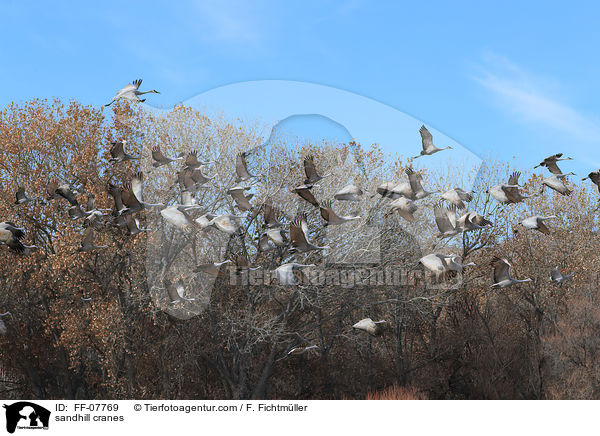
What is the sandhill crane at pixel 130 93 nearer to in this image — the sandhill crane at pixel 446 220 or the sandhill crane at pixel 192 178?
the sandhill crane at pixel 192 178

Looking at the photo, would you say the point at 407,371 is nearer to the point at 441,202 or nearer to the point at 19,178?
the point at 441,202

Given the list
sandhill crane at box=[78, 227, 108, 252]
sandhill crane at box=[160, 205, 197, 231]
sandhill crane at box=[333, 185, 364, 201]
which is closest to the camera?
sandhill crane at box=[160, 205, 197, 231]

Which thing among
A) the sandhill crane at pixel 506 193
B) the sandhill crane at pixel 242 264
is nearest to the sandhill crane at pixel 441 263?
the sandhill crane at pixel 506 193

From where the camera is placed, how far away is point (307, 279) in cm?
2416

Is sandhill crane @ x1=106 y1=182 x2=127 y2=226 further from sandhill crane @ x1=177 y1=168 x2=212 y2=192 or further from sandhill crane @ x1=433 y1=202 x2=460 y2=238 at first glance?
sandhill crane @ x1=433 y1=202 x2=460 y2=238

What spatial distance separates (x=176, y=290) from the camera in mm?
22844

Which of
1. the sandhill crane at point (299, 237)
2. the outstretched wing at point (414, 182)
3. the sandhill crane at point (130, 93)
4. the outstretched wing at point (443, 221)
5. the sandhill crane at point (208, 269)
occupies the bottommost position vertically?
the sandhill crane at point (208, 269)

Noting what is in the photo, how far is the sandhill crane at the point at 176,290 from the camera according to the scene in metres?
22.4

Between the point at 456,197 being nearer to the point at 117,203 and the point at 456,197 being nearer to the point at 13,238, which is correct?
the point at 117,203

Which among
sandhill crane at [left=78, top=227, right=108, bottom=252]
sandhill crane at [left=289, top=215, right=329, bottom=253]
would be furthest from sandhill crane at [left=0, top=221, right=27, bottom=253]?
sandhill crane at [left=289, top=215, right=329, bottom=253]
